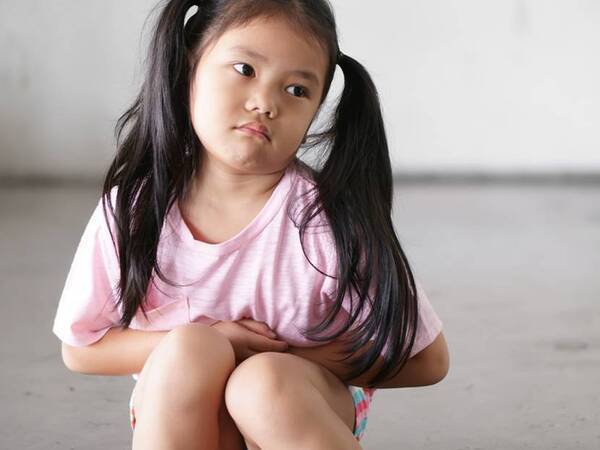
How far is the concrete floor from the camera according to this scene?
1450mm

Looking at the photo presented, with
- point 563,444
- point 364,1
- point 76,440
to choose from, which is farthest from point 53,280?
point 364,1

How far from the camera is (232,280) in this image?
1088mm

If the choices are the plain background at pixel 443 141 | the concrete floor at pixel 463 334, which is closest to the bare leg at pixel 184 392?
the concrete floor at pixel 463 334

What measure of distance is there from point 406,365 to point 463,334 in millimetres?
783

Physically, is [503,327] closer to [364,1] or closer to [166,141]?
[166,141]

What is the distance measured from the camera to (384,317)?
108 cm

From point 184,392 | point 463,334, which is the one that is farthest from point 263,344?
point 463,334

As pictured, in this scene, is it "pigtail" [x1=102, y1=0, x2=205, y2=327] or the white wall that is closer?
"pigtail" [x1=102, y1=0, x2=205, y2=327]

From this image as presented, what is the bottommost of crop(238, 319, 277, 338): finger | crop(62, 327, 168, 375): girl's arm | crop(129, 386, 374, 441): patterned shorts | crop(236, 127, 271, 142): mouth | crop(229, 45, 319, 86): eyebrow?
crop(129, 386, 374, 441): patterned shorts

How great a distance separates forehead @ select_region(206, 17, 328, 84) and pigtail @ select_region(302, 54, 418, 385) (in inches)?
3.4

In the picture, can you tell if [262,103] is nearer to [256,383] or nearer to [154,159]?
[154,159]

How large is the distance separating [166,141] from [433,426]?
59 centimetres

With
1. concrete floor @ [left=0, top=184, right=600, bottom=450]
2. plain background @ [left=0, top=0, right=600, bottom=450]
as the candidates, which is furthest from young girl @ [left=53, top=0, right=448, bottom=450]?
plain background @ [left=0, top=0, right=600, bottom=450]

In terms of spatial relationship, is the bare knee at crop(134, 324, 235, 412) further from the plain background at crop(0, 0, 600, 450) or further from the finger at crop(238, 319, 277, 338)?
the plain background at crop(0, 0, 600, 450)
